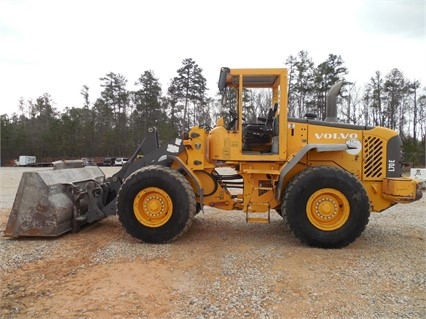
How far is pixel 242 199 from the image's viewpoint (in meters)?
6.20

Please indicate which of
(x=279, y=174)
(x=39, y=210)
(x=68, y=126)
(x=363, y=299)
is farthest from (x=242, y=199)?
(x=68, y=126)

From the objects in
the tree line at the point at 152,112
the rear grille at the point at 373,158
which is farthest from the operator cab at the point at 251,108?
the tree line at the point at 152,112

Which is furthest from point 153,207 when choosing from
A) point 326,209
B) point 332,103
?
point 332,103

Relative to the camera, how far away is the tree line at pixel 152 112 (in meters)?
36.3

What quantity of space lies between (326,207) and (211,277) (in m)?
2.24

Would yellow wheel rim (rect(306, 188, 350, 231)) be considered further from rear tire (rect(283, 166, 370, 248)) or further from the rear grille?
the rear grille

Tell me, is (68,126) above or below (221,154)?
above

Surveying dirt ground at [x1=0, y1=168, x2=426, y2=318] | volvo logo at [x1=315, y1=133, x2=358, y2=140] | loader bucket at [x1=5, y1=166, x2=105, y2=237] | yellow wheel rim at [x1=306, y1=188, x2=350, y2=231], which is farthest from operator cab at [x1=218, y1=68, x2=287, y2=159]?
loader bucket at [x1=5, y1=166, x2=105, y2=237]

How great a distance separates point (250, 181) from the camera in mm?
6078

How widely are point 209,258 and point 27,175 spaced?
11.2 feet

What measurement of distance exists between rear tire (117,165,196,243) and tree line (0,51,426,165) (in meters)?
21.7

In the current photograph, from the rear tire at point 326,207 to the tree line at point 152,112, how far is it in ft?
72.4

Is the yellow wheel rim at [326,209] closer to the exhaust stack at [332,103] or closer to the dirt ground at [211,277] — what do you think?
the dirt ground at [211,277]

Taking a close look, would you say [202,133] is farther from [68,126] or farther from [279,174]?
[68,126]
